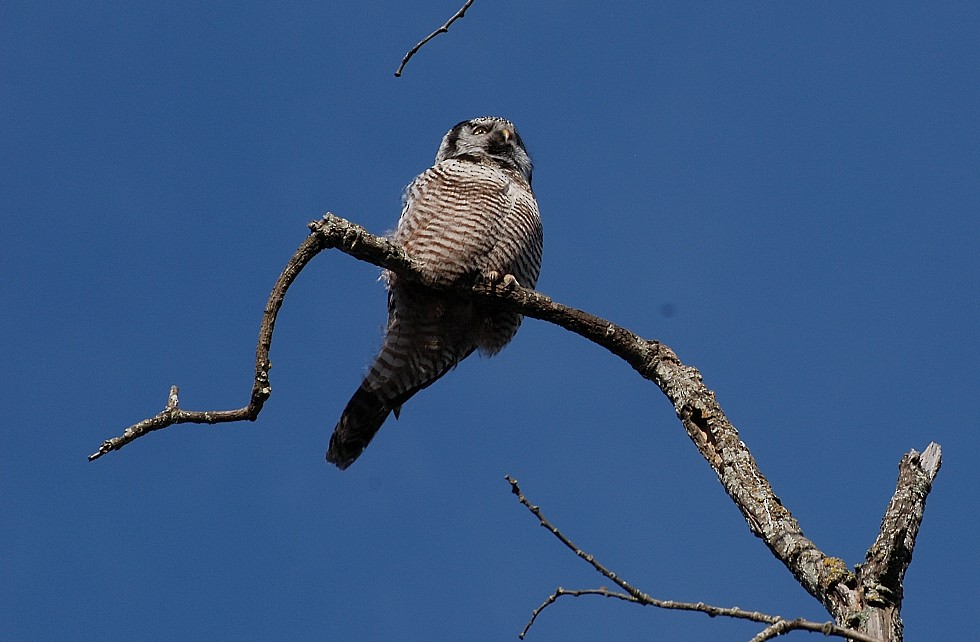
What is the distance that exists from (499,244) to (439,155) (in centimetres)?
177

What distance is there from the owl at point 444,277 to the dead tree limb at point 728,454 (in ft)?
3.61

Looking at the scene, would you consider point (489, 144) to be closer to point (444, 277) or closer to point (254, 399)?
point (444, 277)

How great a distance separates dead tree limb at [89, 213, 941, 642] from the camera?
331 centimetres

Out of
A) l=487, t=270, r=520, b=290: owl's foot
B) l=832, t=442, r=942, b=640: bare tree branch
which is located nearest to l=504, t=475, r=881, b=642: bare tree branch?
l=832, t=442, r=942, b=640: bare tree branch

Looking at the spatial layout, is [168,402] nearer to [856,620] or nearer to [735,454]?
[735,454]

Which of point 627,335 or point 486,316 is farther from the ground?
point 486,316

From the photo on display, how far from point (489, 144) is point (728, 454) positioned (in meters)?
4.23

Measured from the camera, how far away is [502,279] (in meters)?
5.99

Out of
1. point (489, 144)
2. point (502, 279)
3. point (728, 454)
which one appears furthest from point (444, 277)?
point (728, 454)

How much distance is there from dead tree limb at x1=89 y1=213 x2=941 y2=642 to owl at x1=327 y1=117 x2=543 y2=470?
110 cm

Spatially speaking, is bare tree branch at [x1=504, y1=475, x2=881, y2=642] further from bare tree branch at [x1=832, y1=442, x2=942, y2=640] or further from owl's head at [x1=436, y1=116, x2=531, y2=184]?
owl's head at [x1=436, y1=116, x2=531, y2=184]

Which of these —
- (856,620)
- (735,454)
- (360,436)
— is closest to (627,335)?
(735,454)

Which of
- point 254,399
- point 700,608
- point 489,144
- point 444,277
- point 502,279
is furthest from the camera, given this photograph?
point 489,144

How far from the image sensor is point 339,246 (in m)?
4.55
